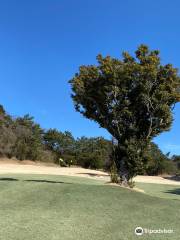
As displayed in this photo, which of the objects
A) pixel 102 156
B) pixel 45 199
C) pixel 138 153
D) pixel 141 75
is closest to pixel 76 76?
pixel 141 75

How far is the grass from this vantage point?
8.52m

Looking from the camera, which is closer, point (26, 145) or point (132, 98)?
point (132, 98)

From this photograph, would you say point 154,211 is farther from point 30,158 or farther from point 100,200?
point 30,158

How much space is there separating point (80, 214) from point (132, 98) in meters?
9.89

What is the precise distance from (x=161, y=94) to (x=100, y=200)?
7.87 meters

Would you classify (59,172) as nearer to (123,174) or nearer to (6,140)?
(6,140)

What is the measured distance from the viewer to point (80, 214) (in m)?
10.5

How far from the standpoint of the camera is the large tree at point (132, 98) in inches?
743

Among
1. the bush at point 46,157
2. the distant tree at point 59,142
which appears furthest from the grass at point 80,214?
the distant tree at point 59,142

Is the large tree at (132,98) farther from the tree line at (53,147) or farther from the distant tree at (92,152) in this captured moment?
the distant tree at (92,152)

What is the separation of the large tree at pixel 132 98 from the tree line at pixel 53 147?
23.1 meters

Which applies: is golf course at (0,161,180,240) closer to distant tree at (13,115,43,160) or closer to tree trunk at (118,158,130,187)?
tree trunk at (118,158,130,187)

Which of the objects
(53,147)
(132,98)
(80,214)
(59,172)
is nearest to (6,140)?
(59,172)

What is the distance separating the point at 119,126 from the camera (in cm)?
1936
